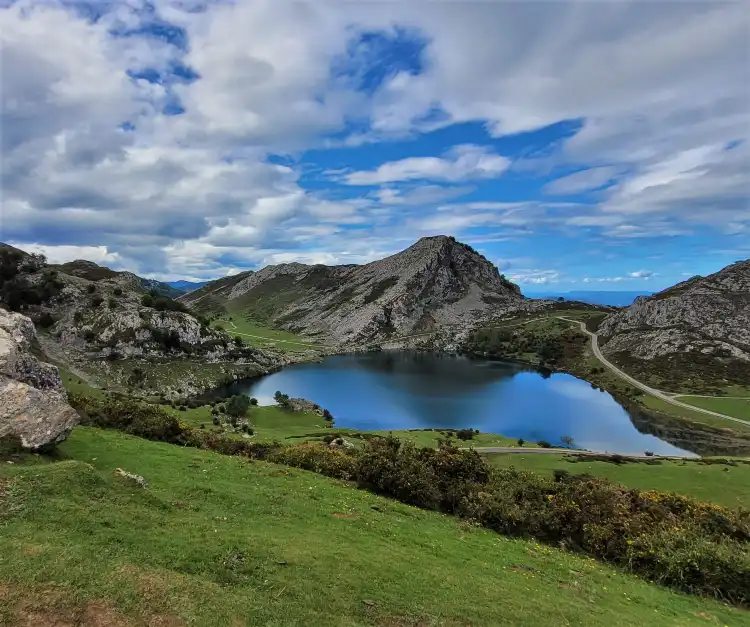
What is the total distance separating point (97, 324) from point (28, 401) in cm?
13208

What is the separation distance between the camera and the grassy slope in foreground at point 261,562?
13.4 meters

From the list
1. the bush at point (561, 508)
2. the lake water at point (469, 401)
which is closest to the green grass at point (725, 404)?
the lake water at point (469, 401)

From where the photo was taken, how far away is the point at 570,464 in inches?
2489

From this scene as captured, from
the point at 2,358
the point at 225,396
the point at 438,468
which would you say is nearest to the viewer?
the point at 2,358

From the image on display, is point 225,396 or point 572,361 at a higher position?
point 572,361

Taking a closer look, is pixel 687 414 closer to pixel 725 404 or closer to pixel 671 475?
pixel 725 404

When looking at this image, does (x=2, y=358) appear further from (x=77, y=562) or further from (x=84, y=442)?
(x=77, y=562)

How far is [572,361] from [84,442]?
197 m

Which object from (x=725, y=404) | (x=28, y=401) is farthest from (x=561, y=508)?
(x=725, y=404)

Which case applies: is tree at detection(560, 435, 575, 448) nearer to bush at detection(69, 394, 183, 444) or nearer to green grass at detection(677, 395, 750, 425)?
green grass at detection(677, 395, 750, 425)

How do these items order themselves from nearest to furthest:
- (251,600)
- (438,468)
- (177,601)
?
1. (177,601)
2. (251,600)
3. (438,468)

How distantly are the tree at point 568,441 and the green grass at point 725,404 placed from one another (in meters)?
53.2

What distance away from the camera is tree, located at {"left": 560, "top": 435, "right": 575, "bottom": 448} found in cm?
9356

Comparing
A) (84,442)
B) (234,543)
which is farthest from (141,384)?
(234,543)
